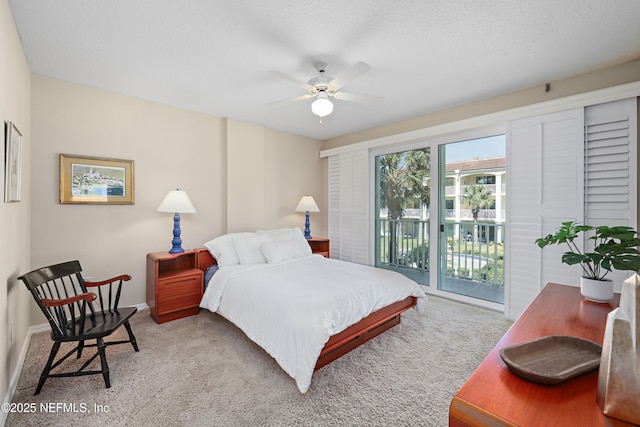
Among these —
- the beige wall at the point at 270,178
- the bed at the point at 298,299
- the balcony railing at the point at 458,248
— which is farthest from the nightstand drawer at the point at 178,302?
the balcony railing at the point at 458,248

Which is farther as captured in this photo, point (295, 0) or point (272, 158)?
point (272, 158)

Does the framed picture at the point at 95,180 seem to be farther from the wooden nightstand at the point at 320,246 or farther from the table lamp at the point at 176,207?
the wooden nightstand at the point at 320,246

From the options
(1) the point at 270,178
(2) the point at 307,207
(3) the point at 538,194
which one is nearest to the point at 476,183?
(3) the point at 538,194

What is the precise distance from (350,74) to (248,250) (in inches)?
90.1

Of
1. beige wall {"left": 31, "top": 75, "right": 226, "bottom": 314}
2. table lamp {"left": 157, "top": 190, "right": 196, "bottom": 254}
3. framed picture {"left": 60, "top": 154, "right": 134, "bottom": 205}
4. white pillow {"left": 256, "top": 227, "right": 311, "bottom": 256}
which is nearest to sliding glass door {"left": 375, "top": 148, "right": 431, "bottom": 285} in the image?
white pillow {"left": 256, "top": 227, "right": 311, "bottom": 256}

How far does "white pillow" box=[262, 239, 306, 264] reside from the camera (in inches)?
134

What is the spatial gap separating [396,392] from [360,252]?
112 inches

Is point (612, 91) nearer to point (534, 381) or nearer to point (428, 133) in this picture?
point (428, 133)

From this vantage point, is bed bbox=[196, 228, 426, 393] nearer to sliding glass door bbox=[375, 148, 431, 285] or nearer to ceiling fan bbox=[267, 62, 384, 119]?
sliding glass door bbox=[375, 148, 431, 285]

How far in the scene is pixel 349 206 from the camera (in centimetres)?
487

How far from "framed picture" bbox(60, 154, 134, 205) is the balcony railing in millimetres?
3725

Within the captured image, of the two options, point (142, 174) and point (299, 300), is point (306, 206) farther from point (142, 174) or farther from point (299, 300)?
point (299, 300)

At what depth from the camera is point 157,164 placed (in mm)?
3484

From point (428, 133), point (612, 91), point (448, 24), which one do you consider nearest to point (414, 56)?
point (448, 24)
